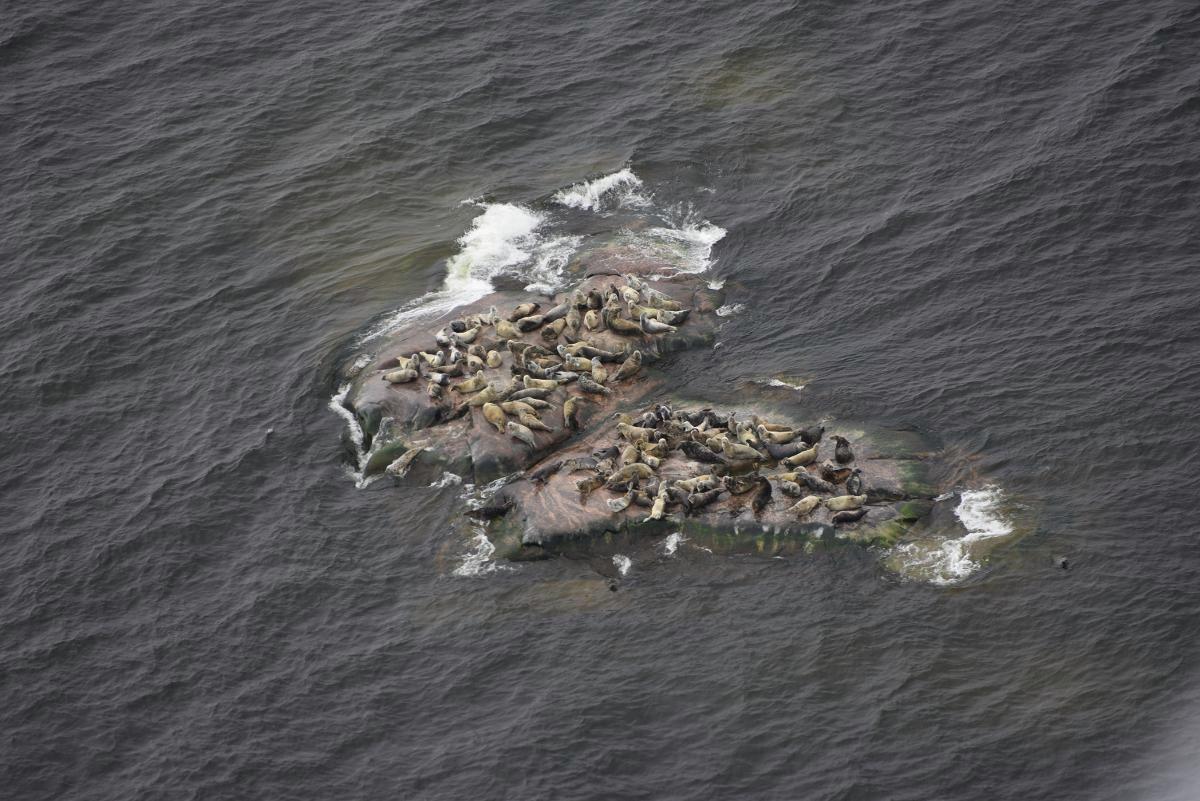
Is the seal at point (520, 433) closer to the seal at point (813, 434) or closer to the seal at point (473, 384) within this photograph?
the seal at point (473, 384)

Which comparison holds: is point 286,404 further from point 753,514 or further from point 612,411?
point 753,514

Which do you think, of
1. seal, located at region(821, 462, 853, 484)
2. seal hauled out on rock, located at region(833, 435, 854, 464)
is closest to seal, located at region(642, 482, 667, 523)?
seal, located at region(821, 462, 853, 484)

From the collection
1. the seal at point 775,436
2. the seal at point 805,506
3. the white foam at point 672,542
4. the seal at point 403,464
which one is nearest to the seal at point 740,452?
the seal at point 775,436

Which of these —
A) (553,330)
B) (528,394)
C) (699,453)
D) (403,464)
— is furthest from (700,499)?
(403,464)

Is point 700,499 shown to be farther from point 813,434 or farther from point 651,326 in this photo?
point 651,326

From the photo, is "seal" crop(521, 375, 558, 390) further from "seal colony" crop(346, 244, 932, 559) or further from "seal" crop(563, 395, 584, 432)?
"seal" crop(563, 395, 584, 432)
